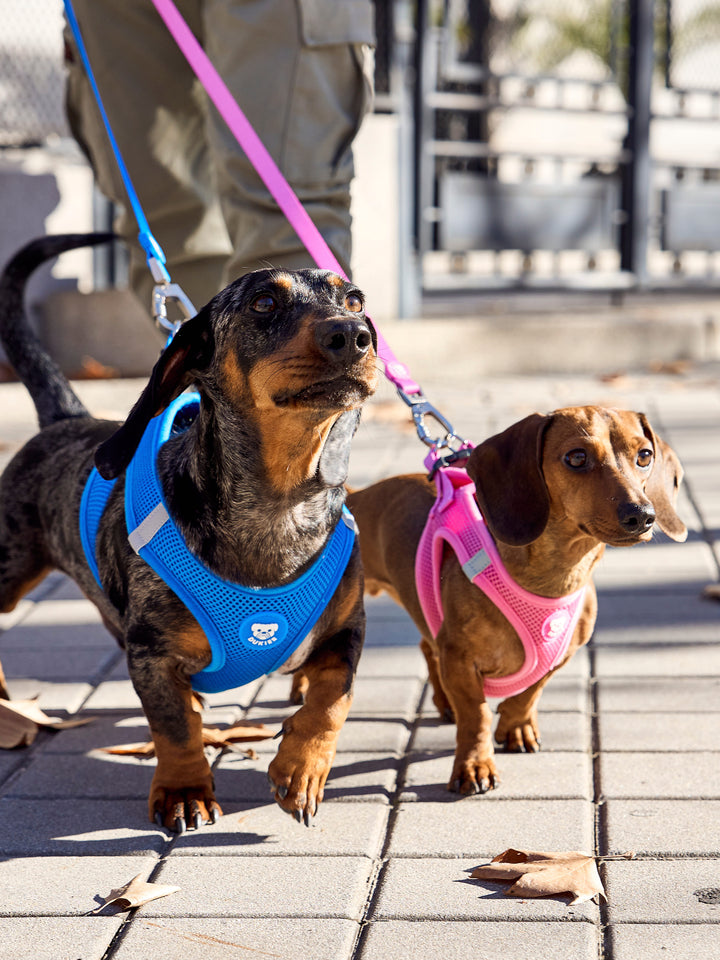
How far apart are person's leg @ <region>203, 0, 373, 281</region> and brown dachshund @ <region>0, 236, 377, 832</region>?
3.65ft

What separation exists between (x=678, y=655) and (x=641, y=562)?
3.19 ft

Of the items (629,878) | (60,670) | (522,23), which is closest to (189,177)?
(60,670)

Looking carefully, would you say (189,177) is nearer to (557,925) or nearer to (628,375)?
(557,925)

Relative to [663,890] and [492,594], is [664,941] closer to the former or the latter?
[663,890]

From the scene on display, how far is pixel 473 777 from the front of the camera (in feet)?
8.82

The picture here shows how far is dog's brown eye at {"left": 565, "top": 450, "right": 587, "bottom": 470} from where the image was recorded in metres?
2.69

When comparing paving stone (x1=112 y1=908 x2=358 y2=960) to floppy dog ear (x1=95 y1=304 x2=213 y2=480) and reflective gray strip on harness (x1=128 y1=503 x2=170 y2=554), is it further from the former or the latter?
floppy dog ear (x1=95 y1=304 x2=213 y2=480)

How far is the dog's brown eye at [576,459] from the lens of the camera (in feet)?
8.84

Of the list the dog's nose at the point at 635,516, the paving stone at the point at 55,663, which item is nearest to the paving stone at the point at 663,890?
the dog's nose at the point at 635,516

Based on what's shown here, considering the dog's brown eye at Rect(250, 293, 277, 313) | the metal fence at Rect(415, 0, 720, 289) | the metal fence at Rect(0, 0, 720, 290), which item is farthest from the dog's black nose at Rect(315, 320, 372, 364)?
the metal fence at Rect(415, 0, 720, 289)

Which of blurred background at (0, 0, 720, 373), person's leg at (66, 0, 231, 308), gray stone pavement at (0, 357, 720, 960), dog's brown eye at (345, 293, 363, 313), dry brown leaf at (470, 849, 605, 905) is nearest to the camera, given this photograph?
gray stone pavement at (0, 357, 720, 960)

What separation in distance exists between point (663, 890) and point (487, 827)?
43cm

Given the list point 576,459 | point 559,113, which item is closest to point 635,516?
point 576,459

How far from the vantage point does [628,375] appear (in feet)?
26.8
